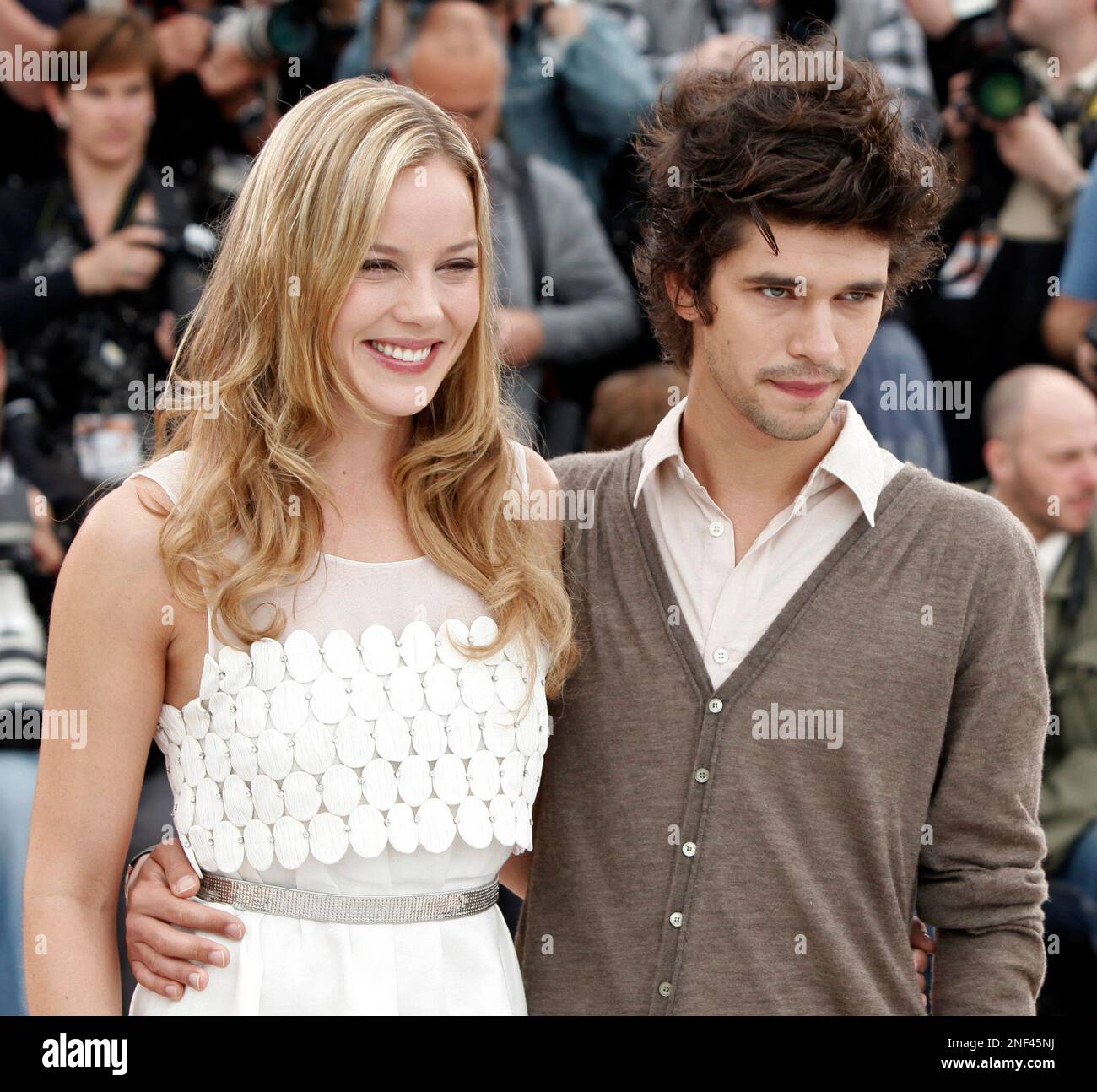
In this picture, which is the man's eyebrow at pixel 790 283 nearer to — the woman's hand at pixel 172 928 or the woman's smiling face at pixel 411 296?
the woman's smiling face at pixel 411 296

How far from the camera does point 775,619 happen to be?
2295mm

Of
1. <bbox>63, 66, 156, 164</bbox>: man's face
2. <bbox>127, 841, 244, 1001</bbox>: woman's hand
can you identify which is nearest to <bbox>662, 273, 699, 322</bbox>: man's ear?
<bbox>127, 841, 244, 1001</bbox>: woman's hand

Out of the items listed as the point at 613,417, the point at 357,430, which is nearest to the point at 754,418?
the point at 357,430

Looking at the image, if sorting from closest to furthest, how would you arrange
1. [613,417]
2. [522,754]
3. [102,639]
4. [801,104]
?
[102,639]
[522,754]
[801,104]
[613,417]

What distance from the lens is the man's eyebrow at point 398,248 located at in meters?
2.14

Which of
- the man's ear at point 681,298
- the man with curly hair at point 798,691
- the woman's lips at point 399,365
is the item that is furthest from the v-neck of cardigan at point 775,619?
the woman's lips at point 399,365

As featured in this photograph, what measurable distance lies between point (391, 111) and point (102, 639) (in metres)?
0.87

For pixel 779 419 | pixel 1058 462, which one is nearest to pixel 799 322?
pixel 779 419

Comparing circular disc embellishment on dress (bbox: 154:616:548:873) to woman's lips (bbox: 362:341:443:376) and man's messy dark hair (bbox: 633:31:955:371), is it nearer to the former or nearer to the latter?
woman's lips (bbox: 362:341:443:376)

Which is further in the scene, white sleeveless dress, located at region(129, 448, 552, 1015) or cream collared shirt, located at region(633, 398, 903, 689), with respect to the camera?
cream collared shirt, located at region(633, 398, 903, 689)

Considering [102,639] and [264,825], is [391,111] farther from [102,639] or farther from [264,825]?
[264,825]

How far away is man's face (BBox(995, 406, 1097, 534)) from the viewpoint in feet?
14.0

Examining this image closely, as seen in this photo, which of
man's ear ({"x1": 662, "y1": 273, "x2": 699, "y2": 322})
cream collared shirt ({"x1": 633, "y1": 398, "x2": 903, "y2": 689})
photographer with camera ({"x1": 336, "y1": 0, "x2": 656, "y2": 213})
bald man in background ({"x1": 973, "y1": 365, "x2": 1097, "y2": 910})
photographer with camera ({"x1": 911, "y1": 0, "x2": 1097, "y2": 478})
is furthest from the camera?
photographer with camera ({"x1": 911, "y1": 0, "x2": 1097, "y2": 478})

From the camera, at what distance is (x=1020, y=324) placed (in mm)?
4371
